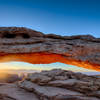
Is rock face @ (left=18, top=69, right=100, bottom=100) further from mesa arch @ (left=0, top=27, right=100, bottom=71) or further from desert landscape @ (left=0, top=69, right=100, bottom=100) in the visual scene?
mesa arch @ (left=0, top=27, right=100, bottom=71)

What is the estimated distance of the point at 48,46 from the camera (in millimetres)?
7406

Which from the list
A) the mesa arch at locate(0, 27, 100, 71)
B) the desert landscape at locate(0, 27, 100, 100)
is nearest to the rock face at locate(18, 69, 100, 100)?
the desert landscape at locate(0, 27, 100, 100)

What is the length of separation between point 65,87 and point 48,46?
3174 millimetres

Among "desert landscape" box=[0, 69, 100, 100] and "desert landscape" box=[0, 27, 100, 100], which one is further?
"desert landscape" box=[0, 27, 100, 100]

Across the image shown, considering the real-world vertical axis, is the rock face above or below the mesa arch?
below

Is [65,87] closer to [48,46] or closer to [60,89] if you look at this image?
[60,89]

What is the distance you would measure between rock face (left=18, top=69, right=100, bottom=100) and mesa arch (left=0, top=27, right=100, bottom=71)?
150cm

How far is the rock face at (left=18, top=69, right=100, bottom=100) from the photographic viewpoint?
189 inches

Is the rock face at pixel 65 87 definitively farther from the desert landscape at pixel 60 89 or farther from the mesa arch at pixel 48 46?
the mesa arch at pixel 48 46

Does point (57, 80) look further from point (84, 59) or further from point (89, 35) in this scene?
point (89, 35)

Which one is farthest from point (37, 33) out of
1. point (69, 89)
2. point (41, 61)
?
point (69, 89)

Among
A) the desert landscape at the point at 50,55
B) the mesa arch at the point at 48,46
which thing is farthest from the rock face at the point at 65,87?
the mesa arch at the point at 48,46

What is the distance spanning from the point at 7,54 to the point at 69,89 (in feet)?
17.3

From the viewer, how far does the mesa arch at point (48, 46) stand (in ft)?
23.8
